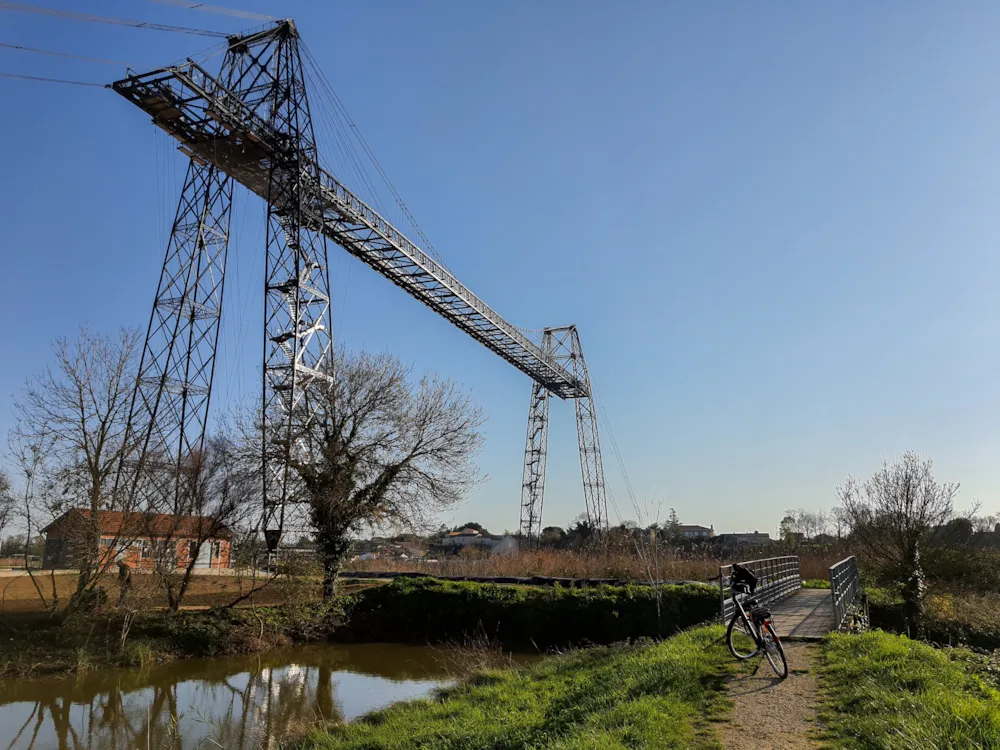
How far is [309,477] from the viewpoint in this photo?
658 inches

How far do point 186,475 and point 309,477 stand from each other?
117 inches

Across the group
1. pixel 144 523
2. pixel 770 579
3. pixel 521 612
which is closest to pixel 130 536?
pixel 144 523

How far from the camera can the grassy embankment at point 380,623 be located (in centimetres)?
1252

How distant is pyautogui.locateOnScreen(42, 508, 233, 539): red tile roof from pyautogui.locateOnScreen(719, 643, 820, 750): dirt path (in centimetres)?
1212

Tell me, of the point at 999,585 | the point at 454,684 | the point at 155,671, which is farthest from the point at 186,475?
the point at 999,585

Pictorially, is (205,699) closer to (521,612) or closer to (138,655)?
(138,655)

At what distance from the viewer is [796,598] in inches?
541

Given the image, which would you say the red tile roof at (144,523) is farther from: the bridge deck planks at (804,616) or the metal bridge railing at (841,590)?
the metal bridge railing at (841,590)

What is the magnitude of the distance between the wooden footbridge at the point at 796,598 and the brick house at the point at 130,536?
37.5 feet

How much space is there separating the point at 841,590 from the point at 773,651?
4175 millimetres

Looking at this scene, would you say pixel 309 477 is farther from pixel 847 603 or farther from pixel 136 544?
pixel 847 603

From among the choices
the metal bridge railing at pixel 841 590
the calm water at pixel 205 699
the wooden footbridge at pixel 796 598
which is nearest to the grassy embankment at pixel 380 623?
the calm water at pixel 205 699

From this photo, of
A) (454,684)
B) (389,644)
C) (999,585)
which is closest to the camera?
(454,684)

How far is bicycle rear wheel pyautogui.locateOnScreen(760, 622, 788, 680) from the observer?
6.68m
